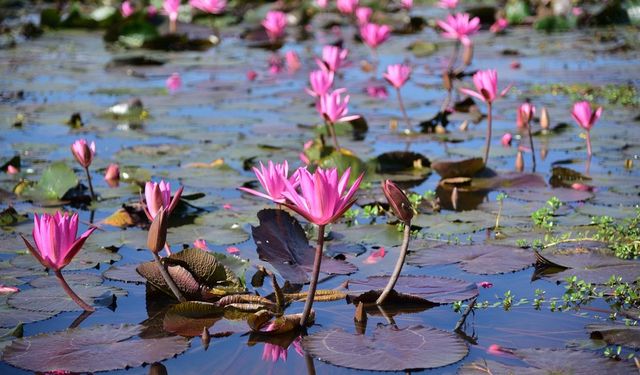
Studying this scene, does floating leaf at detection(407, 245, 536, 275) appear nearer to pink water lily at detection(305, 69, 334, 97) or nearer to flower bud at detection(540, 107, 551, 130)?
pink water lily at detection(305, 69, 334, 97)

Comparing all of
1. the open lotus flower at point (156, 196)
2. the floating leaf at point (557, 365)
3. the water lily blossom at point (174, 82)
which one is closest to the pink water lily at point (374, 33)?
the water lily blossom at point (174, 82)

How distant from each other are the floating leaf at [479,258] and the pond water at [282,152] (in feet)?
0.07

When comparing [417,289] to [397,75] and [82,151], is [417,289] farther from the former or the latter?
[397,75]

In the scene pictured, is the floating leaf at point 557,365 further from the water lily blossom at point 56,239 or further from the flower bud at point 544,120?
the flower bud at point 544,120

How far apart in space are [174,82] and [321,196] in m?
4.79

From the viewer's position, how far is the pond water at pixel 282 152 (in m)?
2.26

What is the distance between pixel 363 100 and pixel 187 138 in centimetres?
155

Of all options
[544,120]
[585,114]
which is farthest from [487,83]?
[544,120]

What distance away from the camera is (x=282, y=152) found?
4.29 metres

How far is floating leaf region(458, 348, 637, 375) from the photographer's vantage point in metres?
1.92

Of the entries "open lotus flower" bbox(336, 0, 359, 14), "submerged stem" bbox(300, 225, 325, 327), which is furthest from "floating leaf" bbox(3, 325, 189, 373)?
"open lotus flower" bbox(336, 0, 359, 14)

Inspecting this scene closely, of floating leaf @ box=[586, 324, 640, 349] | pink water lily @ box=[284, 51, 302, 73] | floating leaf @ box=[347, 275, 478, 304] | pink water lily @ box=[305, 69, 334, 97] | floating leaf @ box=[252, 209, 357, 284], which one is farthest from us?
pink water lily @ box=[284, 51, 302, 73]

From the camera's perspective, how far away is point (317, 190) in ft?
6.33

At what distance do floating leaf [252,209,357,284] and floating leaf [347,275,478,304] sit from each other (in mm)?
144
